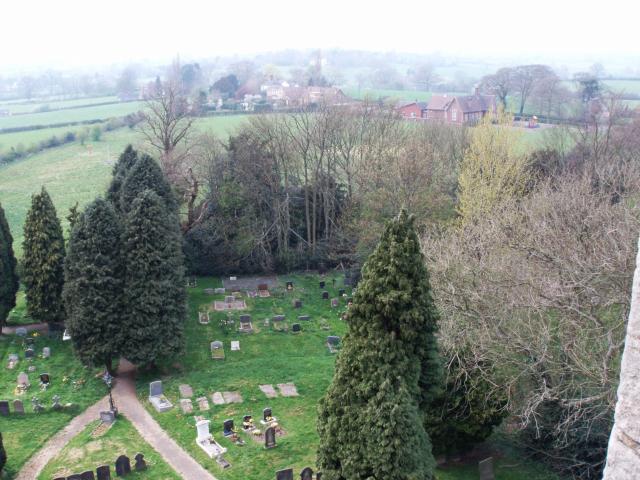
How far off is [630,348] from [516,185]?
85.8 ft

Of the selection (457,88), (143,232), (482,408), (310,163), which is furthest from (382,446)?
(457,88)

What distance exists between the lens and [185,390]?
2208cm

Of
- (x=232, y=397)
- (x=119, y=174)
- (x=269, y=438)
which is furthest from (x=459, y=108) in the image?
(x=269, y=438)

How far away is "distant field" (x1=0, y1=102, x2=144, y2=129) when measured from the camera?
8012 centimetres

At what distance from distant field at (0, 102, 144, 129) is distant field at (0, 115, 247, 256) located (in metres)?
12.9

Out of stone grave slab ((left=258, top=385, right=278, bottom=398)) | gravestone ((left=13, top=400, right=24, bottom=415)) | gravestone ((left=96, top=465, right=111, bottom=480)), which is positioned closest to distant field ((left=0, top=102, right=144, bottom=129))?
gravestone ((left=13, top=400, right=24, bottom=415))

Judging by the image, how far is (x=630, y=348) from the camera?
4266mm

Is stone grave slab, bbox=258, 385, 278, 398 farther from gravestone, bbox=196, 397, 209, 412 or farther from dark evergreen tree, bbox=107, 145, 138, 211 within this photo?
dark evergreen tree, bbox=107, 145, 138, 211

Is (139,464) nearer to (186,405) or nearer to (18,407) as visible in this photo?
(186,405)

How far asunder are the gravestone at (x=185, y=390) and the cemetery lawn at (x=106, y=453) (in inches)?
88.9

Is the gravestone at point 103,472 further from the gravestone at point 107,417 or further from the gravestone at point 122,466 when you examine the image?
the gravestone at point 107,417

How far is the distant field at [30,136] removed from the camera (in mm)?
66000

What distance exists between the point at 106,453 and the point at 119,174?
49.9ft

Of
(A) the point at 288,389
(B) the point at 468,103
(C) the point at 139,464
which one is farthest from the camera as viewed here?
(B) the point at 468,103
